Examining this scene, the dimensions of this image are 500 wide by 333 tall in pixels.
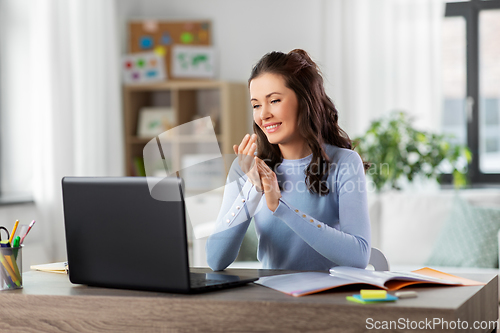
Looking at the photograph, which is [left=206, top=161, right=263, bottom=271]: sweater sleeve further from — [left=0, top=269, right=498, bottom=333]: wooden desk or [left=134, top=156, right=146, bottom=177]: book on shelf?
[left=134, top=156, right=146, bottom=177]: book on shelf

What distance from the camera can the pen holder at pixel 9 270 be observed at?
1.20 m

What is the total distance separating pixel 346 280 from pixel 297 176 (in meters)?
0.54

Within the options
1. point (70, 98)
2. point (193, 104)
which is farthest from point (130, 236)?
point (193, 104)

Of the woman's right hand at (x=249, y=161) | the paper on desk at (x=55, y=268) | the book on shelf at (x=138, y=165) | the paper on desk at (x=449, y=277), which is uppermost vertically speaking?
the woman's right hand at (x=249, y=161)

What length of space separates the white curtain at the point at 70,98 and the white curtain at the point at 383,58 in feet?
4.90

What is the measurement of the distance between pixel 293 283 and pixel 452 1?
11.5 feet

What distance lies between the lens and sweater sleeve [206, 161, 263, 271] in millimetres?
1307

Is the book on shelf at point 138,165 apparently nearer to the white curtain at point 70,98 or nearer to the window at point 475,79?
the white curtain at point 70,98

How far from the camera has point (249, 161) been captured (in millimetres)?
1274

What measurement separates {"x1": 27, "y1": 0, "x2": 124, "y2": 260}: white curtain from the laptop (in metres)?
2.36

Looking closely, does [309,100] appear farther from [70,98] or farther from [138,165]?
[138,165]

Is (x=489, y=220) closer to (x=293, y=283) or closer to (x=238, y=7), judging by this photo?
(x=293, y=283)

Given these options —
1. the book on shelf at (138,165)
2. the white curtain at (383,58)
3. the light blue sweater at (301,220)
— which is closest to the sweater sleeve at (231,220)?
the light blue sweater at (301,220)

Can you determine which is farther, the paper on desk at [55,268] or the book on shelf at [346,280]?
the paper on desk at [55,268]
